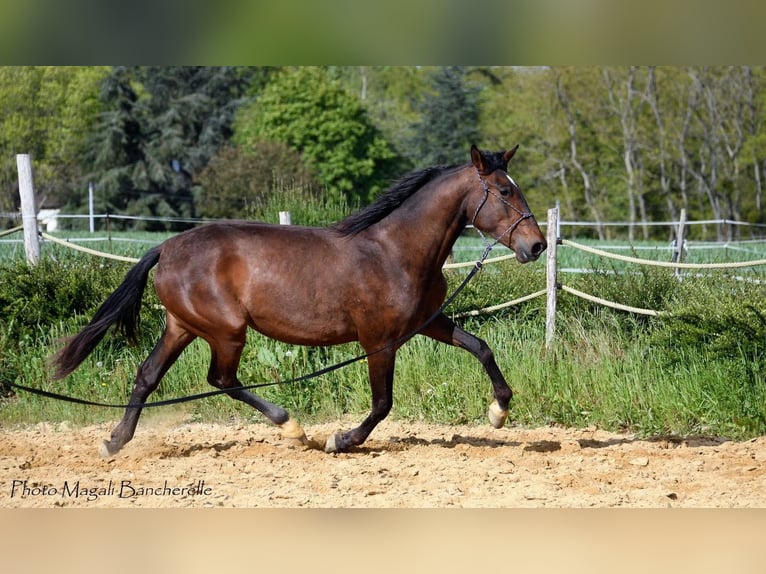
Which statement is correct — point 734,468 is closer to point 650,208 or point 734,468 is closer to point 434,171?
point 434,171

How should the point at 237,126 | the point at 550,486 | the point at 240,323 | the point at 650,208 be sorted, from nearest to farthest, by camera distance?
the point at 550,486 < the point at 240,323 < the point at 650,208 < the point at 237,126

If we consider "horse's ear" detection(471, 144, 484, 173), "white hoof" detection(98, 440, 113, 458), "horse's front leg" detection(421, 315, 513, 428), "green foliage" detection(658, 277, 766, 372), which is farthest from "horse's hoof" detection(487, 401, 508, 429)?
"white hoof" detection(98, 440, 113, 458)

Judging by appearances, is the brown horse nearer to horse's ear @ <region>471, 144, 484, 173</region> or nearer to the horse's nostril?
horse's ear @ <region>471, 144, 484, 173</region>

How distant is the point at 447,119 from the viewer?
4031cm

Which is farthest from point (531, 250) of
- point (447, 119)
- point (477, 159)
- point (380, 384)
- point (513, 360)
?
point (447, 119)

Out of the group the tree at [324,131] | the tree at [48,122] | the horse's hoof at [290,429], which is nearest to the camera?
the horse's hoof at [290,429]

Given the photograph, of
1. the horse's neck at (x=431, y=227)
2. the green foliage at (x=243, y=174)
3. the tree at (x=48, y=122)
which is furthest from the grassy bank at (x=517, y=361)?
the tree at (x=48, y=122)

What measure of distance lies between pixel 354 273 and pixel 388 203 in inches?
21.8

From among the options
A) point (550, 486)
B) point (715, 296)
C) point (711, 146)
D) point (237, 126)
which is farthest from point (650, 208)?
point (550, 486)

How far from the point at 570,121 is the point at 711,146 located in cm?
607

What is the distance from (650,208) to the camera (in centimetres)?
4156

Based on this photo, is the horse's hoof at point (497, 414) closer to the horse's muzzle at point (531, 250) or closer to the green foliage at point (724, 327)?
the horse's muzzle at point (531, 250)

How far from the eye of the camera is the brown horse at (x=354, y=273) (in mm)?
5918

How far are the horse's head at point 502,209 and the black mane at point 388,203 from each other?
0.38 meters
